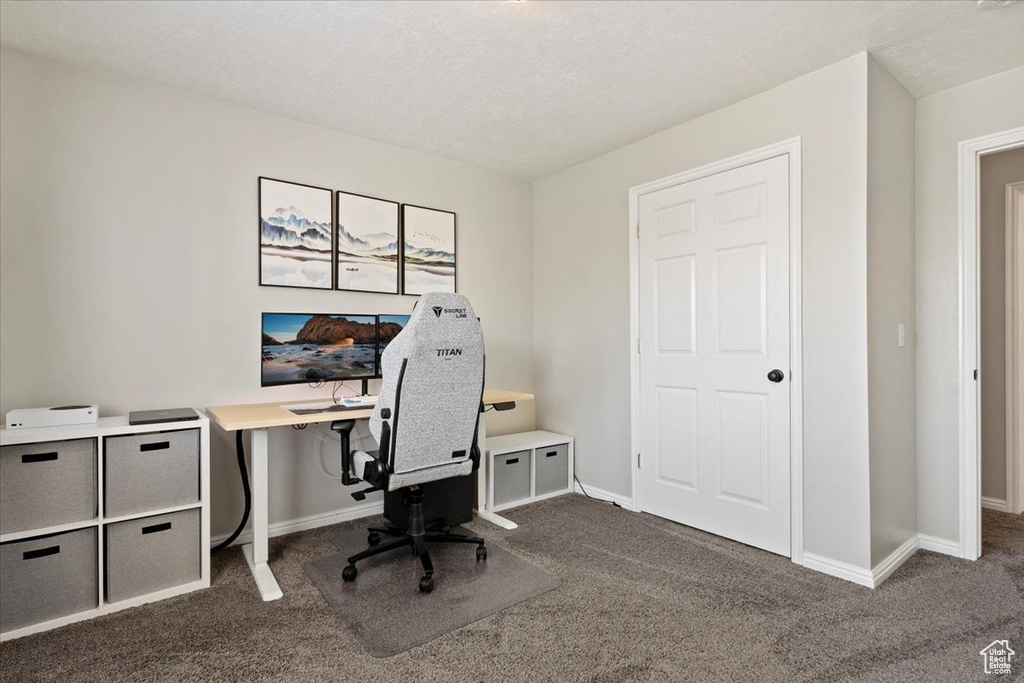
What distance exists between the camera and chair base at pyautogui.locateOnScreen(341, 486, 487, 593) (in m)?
2.44

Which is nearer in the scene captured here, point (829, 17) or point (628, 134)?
point (829, 17)

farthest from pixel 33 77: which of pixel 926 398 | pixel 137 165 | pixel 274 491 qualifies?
pixel 926 398

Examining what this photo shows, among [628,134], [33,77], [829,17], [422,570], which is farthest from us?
[628,134]

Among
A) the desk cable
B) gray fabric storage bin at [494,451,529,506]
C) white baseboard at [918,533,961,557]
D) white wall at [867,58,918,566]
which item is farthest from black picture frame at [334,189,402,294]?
white baseboard at [918,533,961,557]

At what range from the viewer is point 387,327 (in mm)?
3506

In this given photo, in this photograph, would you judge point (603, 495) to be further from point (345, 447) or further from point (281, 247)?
point (281, 247)

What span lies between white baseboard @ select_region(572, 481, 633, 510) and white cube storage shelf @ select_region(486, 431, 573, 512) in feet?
0.21

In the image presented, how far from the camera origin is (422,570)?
260 centimetres

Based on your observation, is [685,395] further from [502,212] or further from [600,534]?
[502,212]

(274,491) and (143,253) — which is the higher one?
(143,253)

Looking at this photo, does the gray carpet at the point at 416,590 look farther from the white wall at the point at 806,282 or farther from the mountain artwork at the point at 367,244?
the mountain artwork at the point at 367,244

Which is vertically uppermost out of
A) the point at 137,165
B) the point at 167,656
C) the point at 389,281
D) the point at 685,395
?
the point at 137,165

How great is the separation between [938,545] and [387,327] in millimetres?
3386

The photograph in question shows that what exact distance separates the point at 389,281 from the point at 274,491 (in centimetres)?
147
